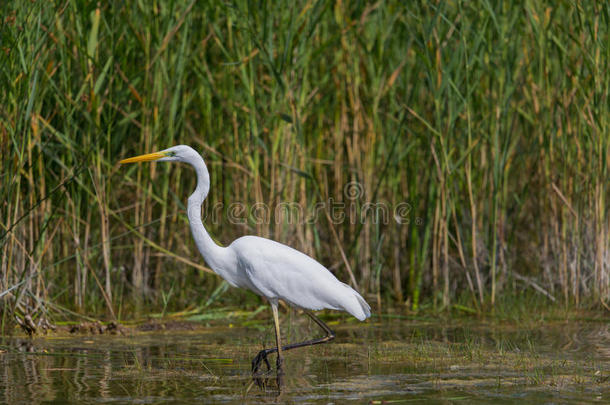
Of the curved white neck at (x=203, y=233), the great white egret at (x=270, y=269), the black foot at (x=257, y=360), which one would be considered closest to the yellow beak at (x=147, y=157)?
the great white egret at (x=270, y=269)

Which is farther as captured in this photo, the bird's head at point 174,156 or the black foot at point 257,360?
the bird's head at point 174,156

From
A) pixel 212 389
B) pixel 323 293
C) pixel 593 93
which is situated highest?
pixel 593 93

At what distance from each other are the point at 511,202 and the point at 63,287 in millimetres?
4121

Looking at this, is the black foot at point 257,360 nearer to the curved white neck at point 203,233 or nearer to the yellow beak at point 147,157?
the curved white neck at point 203,233

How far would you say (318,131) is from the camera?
757cm

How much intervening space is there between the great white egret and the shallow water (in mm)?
383

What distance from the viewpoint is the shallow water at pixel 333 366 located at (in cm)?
419

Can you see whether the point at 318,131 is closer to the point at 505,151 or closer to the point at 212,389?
the point at 505,151

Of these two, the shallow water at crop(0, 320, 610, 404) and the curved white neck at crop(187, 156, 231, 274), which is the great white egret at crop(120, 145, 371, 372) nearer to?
the curved white neck at crop(187, 156, 231, 274)

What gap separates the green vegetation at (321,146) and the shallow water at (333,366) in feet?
2.08

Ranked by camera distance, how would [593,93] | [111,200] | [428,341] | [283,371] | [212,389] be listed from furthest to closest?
[111,200]
[593,93]
[428,341]
[283,371]
[212,389]

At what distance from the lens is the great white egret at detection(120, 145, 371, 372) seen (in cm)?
514

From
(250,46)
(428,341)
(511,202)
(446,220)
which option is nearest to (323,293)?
(428,341)

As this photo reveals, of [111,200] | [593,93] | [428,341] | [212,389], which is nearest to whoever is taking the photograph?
[212,389]
